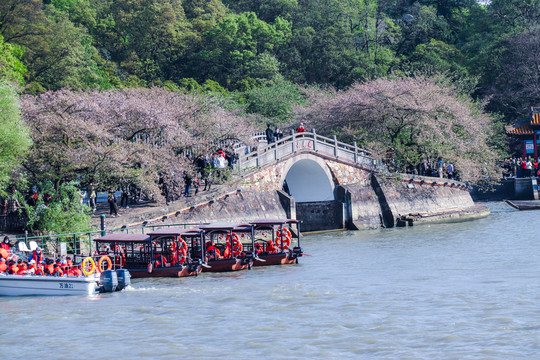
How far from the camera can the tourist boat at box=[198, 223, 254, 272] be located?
31.5 m

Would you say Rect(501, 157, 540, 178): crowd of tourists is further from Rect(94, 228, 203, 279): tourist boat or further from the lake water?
Rect(94, 228, 203, 279): tourist boat

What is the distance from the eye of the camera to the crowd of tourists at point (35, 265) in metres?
26.8

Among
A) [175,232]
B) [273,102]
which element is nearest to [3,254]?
[175,232]

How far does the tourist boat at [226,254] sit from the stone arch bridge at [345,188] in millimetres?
12645

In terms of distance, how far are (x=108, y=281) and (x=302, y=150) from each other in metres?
21.6

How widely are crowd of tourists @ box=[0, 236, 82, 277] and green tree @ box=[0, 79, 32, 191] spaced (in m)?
5.13

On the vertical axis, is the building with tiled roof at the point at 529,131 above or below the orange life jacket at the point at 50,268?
above

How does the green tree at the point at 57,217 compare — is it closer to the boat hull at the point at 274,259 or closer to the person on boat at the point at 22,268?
the person on boat at the point at 22,268

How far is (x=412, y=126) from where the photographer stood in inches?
2076

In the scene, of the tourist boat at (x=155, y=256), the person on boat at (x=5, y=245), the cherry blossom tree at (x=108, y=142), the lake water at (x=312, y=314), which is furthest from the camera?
the cherry blossom tree at (x=108, y=142)

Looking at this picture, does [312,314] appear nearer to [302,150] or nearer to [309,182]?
[302,150]

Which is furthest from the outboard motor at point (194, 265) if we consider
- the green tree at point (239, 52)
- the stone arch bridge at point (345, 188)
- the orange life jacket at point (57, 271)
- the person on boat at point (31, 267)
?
the green tree at point (239, 52)

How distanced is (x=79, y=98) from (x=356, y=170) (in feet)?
65.3

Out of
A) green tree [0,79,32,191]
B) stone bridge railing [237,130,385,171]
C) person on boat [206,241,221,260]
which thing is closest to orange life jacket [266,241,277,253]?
person on boat [206,241,221,260]
